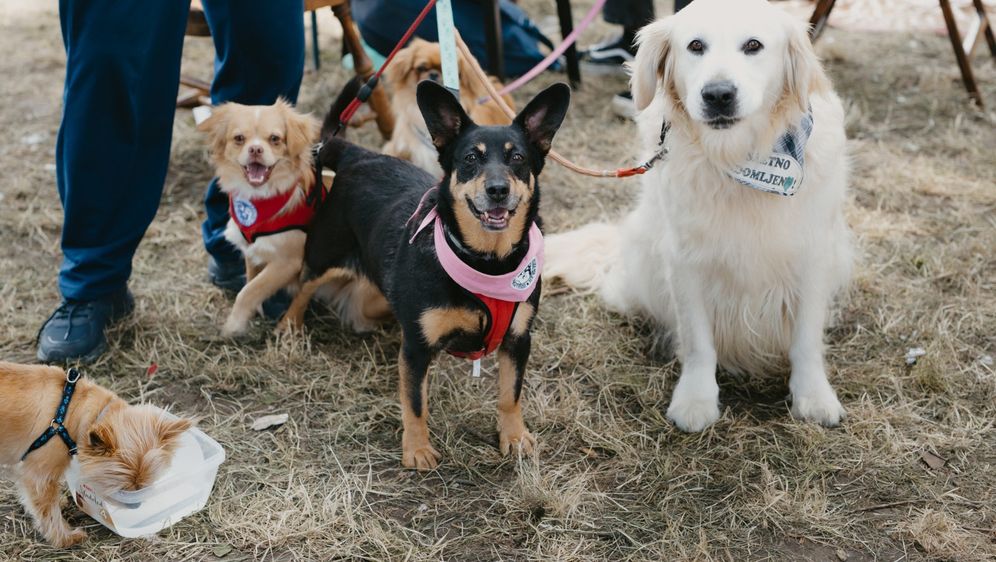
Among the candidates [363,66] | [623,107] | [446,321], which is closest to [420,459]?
[446,321]

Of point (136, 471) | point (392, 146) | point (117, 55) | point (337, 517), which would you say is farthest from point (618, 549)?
point (392, 146)

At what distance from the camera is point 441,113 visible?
2.23 metres

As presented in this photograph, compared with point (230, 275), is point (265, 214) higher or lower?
higher

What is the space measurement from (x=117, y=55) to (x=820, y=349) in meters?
2.32

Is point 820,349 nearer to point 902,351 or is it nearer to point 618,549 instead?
point 902,351

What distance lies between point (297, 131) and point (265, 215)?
0.31m

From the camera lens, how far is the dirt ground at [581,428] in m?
2.15

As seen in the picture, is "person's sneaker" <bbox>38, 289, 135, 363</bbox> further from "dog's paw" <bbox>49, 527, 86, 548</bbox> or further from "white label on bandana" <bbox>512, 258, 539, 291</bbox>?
"white label on bandana" <bbox>512, 258, 539, 291</bbox>

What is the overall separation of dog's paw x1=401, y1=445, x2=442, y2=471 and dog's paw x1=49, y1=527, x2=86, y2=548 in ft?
2.75

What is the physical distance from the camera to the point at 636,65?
97.3 inches

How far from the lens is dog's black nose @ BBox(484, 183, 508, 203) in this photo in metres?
2.06

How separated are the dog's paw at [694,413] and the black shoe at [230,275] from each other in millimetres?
1751

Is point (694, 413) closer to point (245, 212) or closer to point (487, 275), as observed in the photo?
point (487, 275)

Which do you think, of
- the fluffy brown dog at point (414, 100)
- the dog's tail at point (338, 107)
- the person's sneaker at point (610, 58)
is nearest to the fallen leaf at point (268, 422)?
the dog's tail at point (338, 107)
